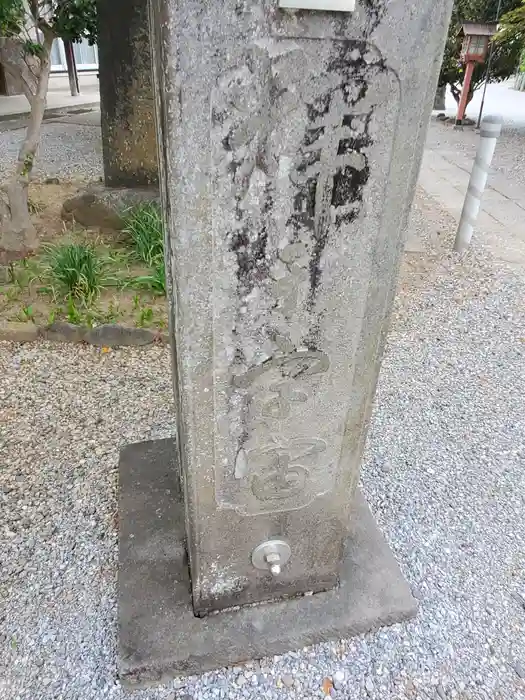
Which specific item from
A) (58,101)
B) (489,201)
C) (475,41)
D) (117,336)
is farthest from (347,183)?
(58,101)

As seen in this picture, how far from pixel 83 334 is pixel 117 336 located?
20cm

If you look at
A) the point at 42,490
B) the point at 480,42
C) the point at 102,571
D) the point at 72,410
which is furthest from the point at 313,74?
the point at 480,42

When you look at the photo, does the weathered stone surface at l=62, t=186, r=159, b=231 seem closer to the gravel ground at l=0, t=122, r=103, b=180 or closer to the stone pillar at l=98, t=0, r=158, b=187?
the stone pillar at l=98, t=0, r=158, b=187

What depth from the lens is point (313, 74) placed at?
87 cm

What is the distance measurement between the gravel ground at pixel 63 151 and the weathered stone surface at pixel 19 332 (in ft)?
10.6

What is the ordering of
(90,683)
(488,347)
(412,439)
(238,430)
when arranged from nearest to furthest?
(238,430), (90,683), (412,439), (488,347)

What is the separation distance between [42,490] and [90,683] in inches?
31.3

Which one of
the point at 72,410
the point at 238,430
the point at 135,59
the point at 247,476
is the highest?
the point at 135,59

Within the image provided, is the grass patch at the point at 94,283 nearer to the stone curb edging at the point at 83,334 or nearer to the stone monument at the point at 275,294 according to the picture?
the stone curb edging at the point at 83,334

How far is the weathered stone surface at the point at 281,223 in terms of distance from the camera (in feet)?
2.77

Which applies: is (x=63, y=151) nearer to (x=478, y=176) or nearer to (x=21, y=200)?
(x=21, y=200)

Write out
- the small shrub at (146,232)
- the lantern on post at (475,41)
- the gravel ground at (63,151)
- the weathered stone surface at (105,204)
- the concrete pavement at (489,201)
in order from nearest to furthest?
the small shrub at (146,232) → the weathered stone surface at (105,204) → the concrete pavement at (489,201) → the gravel ground at (63,151) → the lantern on post at (475,41)

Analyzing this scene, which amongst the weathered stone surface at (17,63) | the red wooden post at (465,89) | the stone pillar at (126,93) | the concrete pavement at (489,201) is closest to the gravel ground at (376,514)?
the concrete pavement at (489,201)

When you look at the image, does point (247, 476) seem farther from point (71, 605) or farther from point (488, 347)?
point (488, 347)
